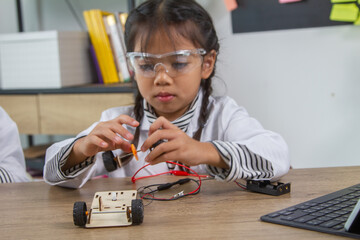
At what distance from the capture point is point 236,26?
2.37 metres

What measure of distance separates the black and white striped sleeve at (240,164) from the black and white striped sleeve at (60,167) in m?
0.31

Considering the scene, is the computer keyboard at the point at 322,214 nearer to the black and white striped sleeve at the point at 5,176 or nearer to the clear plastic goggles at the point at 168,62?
the clear plastic goggles at the point at 168,62

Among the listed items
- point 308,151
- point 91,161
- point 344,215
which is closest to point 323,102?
point 308,151

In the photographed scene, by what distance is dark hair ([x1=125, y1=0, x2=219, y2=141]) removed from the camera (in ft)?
4.12

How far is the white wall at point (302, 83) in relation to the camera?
2221 mm

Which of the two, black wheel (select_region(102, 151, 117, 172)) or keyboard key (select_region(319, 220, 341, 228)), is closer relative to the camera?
keyboard key (select_region(319, 220, 341, 228))

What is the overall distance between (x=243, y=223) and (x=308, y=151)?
1691 millimetres

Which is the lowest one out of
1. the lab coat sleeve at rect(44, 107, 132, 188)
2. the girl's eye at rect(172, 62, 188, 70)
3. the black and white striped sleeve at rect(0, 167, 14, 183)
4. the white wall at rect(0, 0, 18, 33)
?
the black and white striped sleeve at rect(0, 167, 14, 183)

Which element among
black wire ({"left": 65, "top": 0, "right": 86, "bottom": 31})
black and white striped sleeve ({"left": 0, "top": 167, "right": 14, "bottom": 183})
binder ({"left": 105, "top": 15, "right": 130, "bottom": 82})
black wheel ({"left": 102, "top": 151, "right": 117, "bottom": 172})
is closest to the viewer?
black wheel ({"left": 102, "top": 151, "right": 117, "bottom": 172})

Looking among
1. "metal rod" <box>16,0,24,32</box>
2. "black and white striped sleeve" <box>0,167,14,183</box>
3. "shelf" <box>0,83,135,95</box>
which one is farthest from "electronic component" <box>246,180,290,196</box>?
"metal rod" <box>16,0,24,32</box>

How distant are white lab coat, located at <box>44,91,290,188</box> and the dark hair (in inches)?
1.6

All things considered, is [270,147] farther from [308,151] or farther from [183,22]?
[308,151]

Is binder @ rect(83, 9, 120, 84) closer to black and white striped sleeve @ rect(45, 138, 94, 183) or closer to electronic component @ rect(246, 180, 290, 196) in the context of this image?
black and white striped sleeve @ rect(45, 138, 94, 183)

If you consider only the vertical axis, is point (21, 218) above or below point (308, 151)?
above
